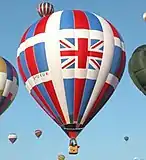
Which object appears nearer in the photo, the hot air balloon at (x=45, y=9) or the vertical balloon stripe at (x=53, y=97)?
the vertical balloon stripe at (x=53, y=97)

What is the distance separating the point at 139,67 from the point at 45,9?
5.20 metres

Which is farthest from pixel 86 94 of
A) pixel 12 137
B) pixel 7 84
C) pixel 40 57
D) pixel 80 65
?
pixel 12 137

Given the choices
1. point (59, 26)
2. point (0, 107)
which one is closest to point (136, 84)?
point (59, 26)

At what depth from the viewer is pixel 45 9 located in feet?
83.3

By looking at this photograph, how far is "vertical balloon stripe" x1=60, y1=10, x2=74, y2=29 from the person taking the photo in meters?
22.3

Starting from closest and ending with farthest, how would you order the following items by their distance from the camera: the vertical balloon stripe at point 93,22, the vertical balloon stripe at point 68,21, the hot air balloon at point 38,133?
the vertical balloon stripe at point 68,21 < the vertical balloon stripe at point 93,22 < the hot air balloon at point 38,133

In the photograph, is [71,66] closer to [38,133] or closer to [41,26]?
[41,26]

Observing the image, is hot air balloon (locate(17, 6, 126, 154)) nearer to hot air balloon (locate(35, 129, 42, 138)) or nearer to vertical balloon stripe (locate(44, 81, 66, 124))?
vertical balloon stripe (locate(44, 81, 66, 124))

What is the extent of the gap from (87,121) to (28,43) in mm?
3962

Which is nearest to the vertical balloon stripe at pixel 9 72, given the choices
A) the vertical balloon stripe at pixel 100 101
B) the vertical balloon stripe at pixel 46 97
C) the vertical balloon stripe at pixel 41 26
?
the vertical balloon stripe at pixel 41 26

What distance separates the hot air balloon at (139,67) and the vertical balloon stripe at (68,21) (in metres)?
3.43

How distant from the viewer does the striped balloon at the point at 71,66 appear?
71.2 ft

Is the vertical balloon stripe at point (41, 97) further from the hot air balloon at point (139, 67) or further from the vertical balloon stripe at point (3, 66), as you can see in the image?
the vertical balloon stripe at point (3, 66)

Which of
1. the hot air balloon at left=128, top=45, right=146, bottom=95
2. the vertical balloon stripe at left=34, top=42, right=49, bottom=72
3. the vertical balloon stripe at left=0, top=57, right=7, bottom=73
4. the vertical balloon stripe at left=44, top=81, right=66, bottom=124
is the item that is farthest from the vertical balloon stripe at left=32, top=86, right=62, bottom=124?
the vertical balloon stripe at left=0, top=57, right=7, bottom=73
